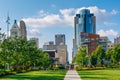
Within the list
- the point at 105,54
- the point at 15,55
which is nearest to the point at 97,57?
the point at 105,54

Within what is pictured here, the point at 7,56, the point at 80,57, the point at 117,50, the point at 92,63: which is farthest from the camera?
the point at 92,63

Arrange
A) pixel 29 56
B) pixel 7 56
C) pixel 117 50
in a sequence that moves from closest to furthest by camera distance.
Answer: pixel 7 56, pixel 29 56, pixel 117 50

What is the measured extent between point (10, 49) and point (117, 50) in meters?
62.6

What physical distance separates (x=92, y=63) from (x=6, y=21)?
78.2 m

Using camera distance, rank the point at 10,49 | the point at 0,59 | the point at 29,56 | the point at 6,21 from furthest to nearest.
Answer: the point at 29,56 → the point at 6,21 → the point at 10,49 → the point at 0,59

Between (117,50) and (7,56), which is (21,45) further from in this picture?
Result: (117,50)

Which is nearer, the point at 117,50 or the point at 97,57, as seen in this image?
the point at 117,50

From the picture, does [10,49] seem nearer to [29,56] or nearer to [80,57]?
[29,56]

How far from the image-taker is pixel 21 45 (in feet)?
283

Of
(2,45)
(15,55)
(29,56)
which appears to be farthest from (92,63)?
Answer: (2,45)

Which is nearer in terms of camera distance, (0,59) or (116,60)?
(0,59)

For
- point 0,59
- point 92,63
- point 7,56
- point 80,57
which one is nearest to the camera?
point 0,59

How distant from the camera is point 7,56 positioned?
219 ft

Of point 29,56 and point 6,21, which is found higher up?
point 6,21
